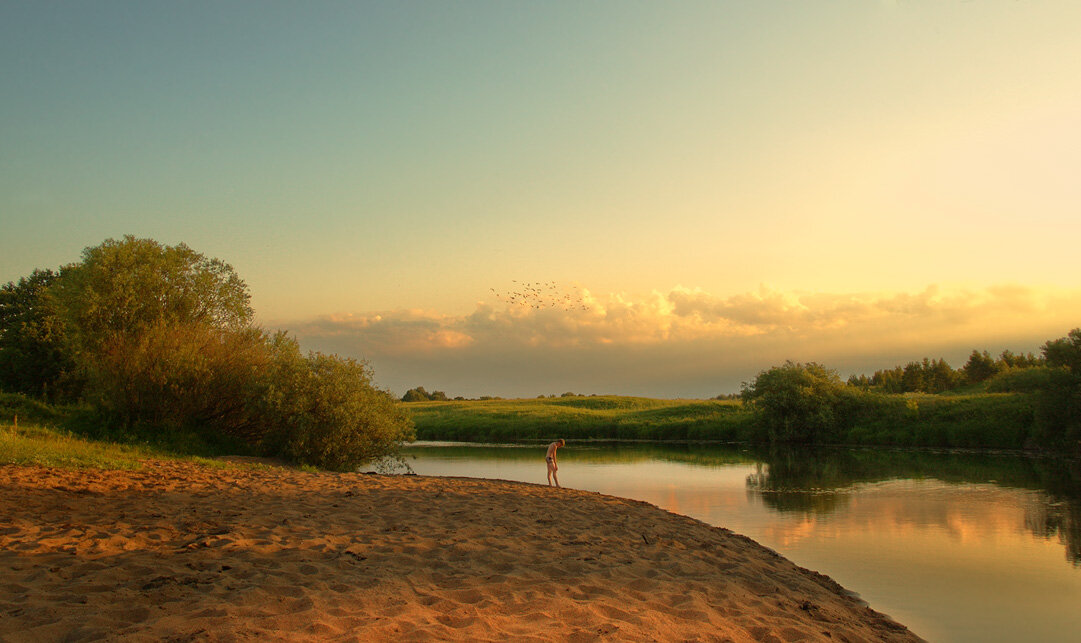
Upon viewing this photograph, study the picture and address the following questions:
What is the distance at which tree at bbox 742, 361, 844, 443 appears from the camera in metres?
47.5

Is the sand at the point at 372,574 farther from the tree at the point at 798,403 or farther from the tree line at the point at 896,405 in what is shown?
the tree at the point at 798,403

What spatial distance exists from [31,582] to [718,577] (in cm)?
773

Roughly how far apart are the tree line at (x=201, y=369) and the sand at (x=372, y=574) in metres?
9.44

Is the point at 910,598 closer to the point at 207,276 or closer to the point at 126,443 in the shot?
the point at 126,443

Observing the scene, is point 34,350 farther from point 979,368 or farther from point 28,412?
point 979,368

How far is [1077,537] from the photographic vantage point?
611 inches

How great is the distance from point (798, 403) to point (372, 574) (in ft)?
146

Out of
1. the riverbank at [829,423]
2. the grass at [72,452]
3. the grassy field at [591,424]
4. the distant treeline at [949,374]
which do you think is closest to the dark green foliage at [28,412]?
the grass at [72,452]

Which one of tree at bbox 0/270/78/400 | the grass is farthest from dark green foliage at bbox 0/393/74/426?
tree at bbox 0/270/78/400

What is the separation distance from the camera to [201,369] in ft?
79.9

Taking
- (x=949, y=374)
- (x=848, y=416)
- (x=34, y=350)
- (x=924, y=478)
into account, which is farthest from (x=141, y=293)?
(x=949, y=374)

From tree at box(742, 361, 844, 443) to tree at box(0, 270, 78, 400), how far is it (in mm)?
43992

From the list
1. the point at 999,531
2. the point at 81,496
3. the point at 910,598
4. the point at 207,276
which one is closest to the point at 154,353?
the point at 207,276

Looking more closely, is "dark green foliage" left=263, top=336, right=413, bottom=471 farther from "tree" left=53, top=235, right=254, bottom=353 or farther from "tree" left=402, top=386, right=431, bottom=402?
"tree" left=402, top=386, right=431, bottom=402
